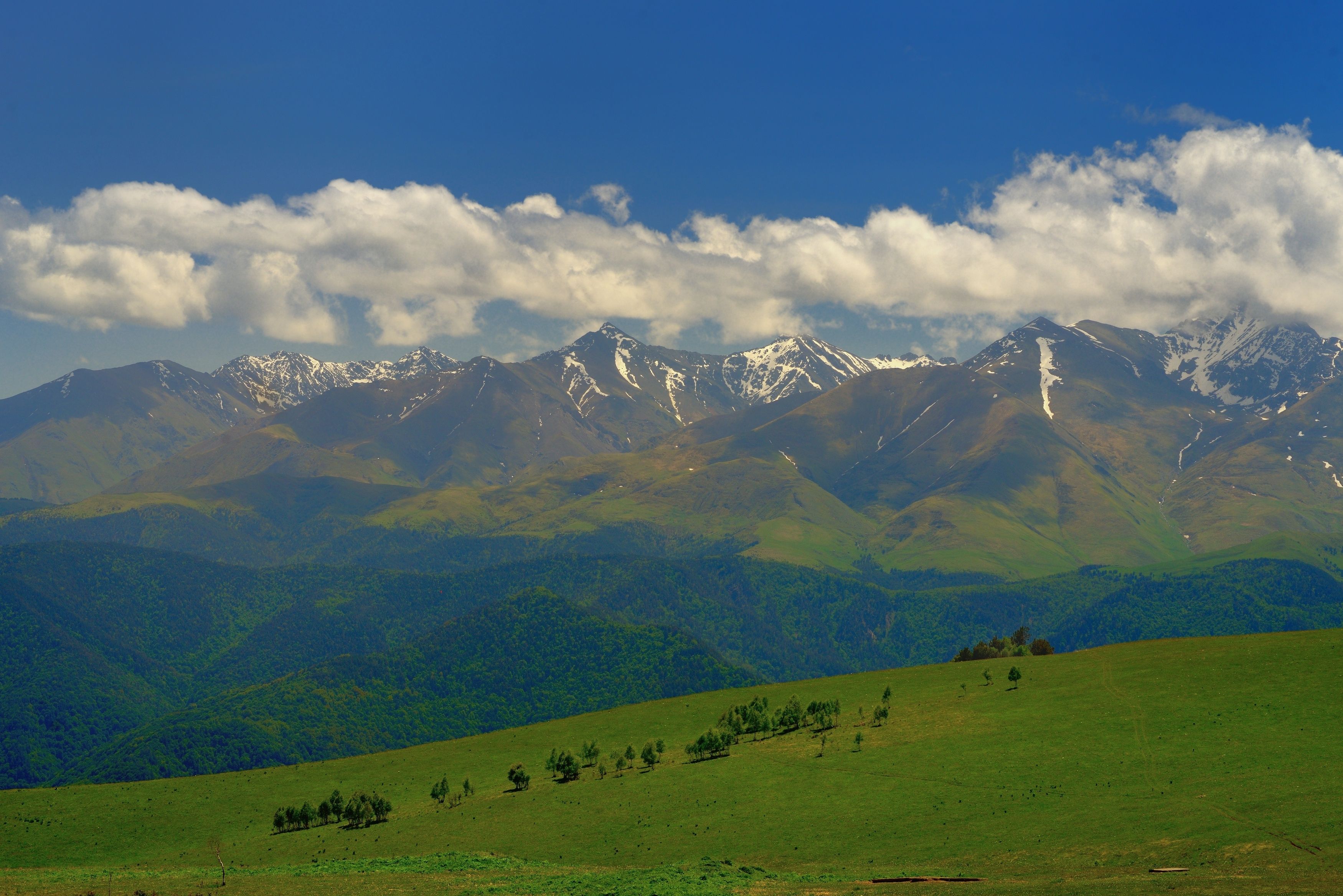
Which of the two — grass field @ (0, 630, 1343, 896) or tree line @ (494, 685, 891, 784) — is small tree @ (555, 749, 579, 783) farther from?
grass field @ (0, 630, 1343, 896)

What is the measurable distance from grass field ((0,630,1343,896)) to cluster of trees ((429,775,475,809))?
264 centimetres

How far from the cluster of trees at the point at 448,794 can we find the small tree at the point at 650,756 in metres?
25.5

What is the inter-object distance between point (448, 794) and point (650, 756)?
1218 inches

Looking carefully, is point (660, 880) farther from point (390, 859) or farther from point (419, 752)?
point (419, 752)

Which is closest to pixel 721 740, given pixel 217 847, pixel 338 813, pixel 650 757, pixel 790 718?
pixel 650 757

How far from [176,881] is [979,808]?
75.7 m

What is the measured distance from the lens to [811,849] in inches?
3767

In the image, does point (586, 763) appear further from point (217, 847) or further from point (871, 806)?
point (871, 806)

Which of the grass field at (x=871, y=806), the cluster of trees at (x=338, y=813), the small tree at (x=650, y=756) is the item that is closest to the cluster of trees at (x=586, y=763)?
the small tree at (x=650, y=756)

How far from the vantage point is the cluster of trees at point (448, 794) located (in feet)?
465

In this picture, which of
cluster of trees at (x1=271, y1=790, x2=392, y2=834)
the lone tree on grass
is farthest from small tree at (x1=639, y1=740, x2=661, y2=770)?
cluster of trees at (x1=271, y1=790, x2=392, y2=834)

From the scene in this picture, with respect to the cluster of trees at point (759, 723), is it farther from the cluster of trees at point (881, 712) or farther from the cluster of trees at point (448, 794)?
the cluster of trees at point (448, 794)

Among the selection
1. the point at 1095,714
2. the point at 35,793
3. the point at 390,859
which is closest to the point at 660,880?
the point at 390,859

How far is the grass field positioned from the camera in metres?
79.1
